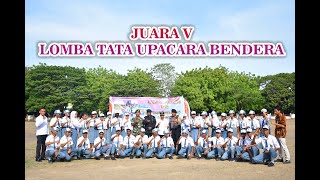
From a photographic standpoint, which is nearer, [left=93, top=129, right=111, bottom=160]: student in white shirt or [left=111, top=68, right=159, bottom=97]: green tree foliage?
[left=93, top=129, right=111, bottom=160]: student in white shirt

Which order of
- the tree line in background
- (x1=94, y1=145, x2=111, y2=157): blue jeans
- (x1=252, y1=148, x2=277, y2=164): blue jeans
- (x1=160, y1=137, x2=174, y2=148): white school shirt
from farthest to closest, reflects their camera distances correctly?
the tree line in background < (x1=160, y1=137, x2=174, y2=148): white school shirt < (x1=94, y1=145, x2=111, y2=157): blue jeans < (x1=252, y1=148, x2=277, y2=164): blue jeans

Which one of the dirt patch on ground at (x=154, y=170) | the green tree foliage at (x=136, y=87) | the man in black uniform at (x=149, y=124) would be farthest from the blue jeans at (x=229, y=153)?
the green tree foliage at (x=136, y=87)

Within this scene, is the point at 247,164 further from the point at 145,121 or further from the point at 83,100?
the point at 83,100

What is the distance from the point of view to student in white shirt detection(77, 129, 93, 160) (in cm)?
1035

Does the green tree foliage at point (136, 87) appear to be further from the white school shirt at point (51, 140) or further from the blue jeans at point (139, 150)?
the white school shirt at point (51, 140)

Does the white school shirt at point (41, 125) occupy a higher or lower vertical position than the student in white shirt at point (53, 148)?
higher

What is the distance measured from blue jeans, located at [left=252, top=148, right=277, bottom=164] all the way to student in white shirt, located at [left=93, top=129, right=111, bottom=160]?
4.21 metres

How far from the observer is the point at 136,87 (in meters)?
31.3

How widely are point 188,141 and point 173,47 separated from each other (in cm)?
302

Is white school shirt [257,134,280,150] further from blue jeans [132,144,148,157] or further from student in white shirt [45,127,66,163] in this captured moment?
student in white shirt [45,127,66,163]

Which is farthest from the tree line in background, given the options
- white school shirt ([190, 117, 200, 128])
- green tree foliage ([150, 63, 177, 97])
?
white school shirt ([190, 117, 200, 128])

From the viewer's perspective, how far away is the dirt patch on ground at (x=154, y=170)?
26.0 ft

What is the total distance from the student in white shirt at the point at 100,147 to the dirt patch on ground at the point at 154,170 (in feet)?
1.04

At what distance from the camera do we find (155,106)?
1647cm
